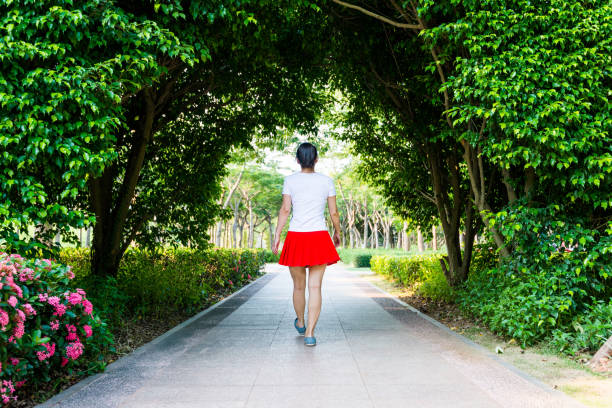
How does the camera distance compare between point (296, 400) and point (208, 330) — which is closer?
point (296, 400)

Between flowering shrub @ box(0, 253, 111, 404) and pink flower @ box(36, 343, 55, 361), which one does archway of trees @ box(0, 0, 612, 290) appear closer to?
flowering shrub @ box(0, 253, 111, 404)

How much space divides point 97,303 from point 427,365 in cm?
381

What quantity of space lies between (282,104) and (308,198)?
4.86m

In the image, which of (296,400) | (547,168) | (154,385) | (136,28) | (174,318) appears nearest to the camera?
(296,400)

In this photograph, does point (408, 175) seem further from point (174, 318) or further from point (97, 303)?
point (97, 303)

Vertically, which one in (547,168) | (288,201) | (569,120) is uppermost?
(569,120)

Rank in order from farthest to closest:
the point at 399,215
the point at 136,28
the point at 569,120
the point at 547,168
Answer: the point at 399,215 → the point at 547,168 → the point at 569,120 → the point at 136,28

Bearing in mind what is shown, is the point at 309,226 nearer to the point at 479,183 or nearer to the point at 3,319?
the point at 3,319

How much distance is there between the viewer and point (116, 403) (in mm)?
3281

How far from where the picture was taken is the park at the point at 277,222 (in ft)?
11.9

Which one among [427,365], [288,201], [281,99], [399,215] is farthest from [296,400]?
[399,215]

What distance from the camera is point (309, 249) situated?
15.4 ft

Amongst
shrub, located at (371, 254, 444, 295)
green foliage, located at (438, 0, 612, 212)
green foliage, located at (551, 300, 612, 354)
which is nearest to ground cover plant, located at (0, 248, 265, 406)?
green foliage, located at (438, 0, 612, 212)

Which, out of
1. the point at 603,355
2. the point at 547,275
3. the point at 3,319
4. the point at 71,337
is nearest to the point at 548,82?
the point at 547,275
